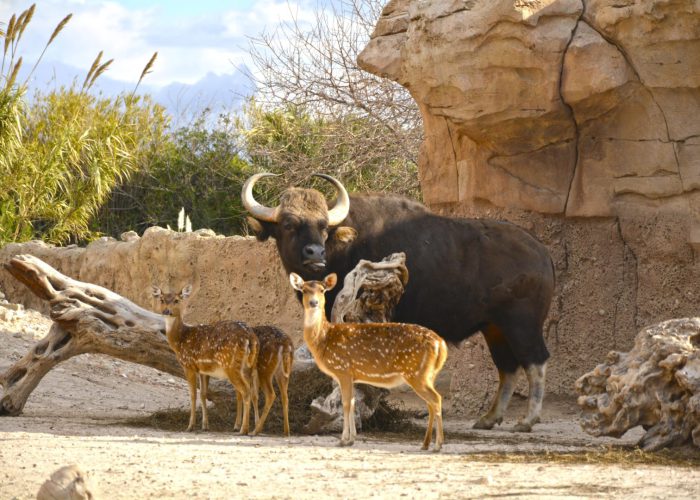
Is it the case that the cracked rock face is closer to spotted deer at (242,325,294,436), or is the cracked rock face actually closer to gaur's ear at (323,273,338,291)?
gaur's ear at (323,273,338,291)

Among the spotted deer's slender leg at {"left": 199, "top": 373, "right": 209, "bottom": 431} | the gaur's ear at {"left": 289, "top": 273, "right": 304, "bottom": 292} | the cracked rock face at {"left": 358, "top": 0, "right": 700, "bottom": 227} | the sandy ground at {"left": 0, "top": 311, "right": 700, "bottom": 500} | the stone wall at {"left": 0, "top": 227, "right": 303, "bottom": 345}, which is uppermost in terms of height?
the cracked rock face at {"left": 358, "top": 0, "right": 700, "bottom": 227}

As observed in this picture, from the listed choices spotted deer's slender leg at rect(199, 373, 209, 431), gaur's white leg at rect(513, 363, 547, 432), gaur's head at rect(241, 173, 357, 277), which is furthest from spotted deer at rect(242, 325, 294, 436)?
gaur's white leg at rect(513, 363, 547, 432)

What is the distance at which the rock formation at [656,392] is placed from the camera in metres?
8.80

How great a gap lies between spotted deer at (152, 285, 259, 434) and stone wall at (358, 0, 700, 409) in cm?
420

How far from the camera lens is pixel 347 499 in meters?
6.82

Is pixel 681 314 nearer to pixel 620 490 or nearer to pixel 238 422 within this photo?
pixel 238 422

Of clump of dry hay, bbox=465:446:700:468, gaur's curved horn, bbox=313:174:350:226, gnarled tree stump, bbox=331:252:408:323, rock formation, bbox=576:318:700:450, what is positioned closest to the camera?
clump of dry hay, bbox=465:446:700:468

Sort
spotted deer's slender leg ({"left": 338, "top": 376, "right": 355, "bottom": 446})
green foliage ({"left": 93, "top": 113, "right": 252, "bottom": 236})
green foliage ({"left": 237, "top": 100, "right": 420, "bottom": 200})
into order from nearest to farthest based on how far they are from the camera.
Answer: spotted deer's slender leg ({"left": 338, "top": 376, "right": 355, "bottom": 446}) → green foliage ({"left": 237, "top": 100, "right": 420, "bottom": 200}) → green foliage ({"left": 93, "top": 113, "right": 252, "bottom": 236})

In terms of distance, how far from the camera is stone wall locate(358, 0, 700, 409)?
40.5ft

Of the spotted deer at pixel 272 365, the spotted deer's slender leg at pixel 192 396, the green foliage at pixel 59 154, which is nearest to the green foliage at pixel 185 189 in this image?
the green foliage at pixel 59 154

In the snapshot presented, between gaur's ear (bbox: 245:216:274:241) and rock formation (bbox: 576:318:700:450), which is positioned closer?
rock formation (bbox: 576:318:700:450)

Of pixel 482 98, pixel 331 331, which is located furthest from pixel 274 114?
pixel 331 331

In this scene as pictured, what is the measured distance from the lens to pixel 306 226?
11.8 metres

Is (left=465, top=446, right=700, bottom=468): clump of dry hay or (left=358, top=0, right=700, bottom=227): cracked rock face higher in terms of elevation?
(left=358, top=0, right=700, bottom=227): cracked rock face
